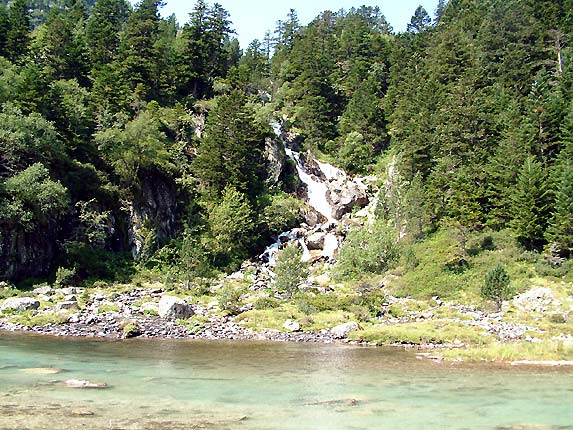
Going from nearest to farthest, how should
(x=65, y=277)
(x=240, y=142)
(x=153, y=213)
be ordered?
1. (x=65, y=277)
2. (x=153, y=213)
3. (x=240, y=142)

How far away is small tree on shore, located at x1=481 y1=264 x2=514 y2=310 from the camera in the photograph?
38438 millimetres

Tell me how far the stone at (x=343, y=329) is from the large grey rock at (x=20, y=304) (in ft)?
71.8

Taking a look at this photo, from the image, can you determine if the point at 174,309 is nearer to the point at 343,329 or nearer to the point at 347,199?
the point at 343,329

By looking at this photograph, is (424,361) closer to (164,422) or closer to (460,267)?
(164,422)

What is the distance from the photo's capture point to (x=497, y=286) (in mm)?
38688

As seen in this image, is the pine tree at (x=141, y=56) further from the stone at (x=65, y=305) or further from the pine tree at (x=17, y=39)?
the stone at (x=65, y=305)

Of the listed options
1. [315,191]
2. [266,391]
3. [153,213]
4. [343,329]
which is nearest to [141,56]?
[153,213]

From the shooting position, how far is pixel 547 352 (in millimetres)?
27328

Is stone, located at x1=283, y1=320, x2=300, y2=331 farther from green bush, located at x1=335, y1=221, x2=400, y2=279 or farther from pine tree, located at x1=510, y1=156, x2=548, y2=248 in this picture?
pine tree, located at x1=510, y1=156, x2=548, y2=248

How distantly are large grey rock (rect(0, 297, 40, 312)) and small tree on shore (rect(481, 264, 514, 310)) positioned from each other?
1312 inches

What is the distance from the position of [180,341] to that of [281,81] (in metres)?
71.5

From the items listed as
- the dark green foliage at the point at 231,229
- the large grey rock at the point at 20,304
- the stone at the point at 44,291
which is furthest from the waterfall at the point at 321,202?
the large grey rock at the point at 20,304

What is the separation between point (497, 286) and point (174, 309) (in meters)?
23.8

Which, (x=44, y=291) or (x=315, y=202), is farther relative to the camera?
(x=315, y=202)
